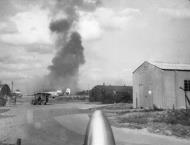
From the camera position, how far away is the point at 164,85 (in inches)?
1216

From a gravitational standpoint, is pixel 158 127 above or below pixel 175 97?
below

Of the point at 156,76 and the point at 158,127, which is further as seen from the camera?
the point at 156,76

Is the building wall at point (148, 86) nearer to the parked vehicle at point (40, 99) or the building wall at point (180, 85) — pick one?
the building wall at point (180, 85)

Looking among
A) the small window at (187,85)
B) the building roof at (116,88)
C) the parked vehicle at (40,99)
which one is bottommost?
the parked vehicle at (40,99)

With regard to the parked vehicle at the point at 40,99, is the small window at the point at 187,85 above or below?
above

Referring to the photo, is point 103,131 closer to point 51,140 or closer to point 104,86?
point 51,140

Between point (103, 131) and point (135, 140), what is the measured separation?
10889mm

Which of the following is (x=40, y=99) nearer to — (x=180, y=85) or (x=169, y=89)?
(x=169, y=89)

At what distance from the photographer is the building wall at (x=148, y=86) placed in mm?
31377

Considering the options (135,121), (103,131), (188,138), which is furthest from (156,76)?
(103,131)

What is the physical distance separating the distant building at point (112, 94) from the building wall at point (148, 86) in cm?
2502

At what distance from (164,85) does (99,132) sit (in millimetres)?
28115

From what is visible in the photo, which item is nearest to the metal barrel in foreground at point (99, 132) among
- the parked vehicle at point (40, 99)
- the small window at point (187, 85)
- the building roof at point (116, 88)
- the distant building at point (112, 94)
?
the small window at point (187, 85)

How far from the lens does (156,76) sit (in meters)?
32.1
